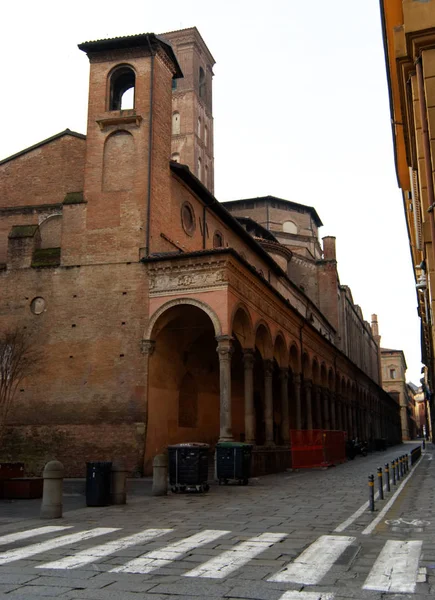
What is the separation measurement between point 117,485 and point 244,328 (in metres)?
10.7

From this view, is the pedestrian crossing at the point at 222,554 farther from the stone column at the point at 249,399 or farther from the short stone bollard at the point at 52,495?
the stone column at the point at 249,399

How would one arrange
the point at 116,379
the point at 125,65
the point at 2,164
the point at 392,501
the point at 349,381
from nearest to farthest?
the point at 392,501 → the point at 116,379 → the point at 125,65 → the point at 2,164 → the point at 349,381

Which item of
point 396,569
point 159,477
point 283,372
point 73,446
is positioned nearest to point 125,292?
point 73,446

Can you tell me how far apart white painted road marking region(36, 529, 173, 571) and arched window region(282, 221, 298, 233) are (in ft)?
153

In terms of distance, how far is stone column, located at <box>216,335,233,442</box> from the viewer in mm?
18969

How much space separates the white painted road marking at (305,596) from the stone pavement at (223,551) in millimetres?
17

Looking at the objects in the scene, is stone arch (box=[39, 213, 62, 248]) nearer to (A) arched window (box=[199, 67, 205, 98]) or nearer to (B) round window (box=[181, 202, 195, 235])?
(B) round window (box=[181, 202, 195, 235])

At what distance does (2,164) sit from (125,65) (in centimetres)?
635

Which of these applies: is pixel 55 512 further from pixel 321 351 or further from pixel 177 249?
pixel 321 351

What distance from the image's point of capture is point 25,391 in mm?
21141

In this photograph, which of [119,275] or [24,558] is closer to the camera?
[24,558]

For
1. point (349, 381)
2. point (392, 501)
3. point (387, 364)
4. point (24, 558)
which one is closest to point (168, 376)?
point (392, 501)

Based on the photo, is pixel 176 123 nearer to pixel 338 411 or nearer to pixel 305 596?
pixel 338 411

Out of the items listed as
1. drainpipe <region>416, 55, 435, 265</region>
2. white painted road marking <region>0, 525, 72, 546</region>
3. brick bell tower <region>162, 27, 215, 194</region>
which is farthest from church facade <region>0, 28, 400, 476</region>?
brick bell tower <region>162, 27, 215, 194</region>
